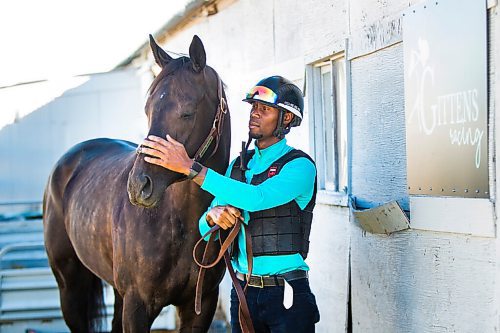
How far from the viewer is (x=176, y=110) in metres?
3.33

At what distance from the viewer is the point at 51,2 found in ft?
40.6

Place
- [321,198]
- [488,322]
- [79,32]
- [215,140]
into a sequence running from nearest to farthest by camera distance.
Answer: [488,322] < [215,140] < [321,198] < [79,32]

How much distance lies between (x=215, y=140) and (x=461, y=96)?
1197 millimetres

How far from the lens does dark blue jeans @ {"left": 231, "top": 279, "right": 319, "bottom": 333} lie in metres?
2.97

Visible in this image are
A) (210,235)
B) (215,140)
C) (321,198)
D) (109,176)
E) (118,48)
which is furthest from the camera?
(118,48)

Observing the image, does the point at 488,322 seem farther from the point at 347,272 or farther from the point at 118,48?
the point at 118,48

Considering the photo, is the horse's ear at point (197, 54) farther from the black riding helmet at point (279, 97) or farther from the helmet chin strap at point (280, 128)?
the helmet chin strap at point (280, 128)

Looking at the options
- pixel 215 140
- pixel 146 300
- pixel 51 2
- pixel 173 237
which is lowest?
pixel 146 300

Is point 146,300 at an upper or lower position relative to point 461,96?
lower

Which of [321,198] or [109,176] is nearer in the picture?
[109,176]

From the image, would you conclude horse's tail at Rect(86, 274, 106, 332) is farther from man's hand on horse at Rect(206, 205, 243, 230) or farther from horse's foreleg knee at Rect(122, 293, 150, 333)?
man's hand on horse at Rect(206, 205, 243, 230)

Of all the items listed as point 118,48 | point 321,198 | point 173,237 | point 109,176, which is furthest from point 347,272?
point 118,48

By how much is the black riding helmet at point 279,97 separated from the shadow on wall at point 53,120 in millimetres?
6529

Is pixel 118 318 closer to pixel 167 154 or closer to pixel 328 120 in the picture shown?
pixel 328 120
